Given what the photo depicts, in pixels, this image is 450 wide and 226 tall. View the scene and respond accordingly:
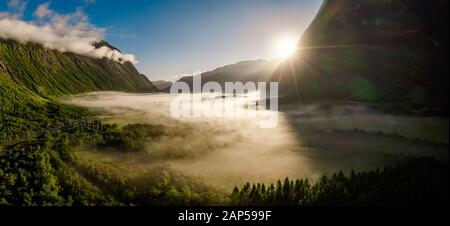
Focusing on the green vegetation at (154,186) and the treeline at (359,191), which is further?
the green vegetation at (154,186)

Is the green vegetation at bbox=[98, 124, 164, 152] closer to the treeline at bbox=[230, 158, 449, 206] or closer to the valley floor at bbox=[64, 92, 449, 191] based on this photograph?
the valley floor at bbox=[64, 92, 449, 191]

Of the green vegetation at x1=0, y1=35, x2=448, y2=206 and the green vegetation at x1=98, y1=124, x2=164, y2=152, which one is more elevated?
the green vegetation at x1=98, y1=124, x2=164, y2=152

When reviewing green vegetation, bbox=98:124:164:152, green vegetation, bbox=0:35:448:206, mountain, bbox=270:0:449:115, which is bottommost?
green vegetation, bbox=0:35:448:206

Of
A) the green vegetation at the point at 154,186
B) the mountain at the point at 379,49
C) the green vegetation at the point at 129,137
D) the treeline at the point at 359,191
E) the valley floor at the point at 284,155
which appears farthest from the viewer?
the green vegetation at the point at 129,137

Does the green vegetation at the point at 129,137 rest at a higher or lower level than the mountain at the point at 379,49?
lower

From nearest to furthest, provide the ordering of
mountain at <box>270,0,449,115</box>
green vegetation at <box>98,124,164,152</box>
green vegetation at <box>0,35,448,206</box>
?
green vegetation at <box>0,35,448,206</box>
mountain at <box>270,0,449,115</box>
green vegetation at <box>98,124,164,152</box>

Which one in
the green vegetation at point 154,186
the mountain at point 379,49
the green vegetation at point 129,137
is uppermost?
the mountain at point 379,49

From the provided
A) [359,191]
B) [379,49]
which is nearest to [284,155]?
[379,49]

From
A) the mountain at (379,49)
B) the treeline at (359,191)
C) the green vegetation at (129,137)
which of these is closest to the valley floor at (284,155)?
the green vegetation at (129,137)

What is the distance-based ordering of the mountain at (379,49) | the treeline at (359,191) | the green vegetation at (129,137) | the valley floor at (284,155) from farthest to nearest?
the green vegetation at (129,137) < the valley floor at (284,155) < the mountain at (379,49) < the treeline at (359,191)

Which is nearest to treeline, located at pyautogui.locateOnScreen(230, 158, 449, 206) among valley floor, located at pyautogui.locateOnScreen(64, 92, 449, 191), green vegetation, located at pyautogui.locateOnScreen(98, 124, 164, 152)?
valley floor, located at pyautogui.locateOnScreen(64, 92, 449, 191)

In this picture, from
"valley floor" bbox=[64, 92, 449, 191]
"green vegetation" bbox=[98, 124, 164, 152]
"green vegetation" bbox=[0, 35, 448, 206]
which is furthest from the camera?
"green vegetation" bbox=[98, 124, 164, 152]

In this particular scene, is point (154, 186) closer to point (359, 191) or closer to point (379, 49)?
point (359, 191)

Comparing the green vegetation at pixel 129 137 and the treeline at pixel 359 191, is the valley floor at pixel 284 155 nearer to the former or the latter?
the green vegetation at pixel 129 137
